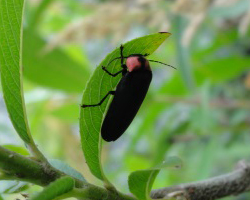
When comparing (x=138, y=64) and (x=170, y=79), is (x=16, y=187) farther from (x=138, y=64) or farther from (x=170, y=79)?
(x=170, y=79)

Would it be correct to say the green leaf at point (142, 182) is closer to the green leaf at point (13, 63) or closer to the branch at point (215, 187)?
the branch at point (215, 187)

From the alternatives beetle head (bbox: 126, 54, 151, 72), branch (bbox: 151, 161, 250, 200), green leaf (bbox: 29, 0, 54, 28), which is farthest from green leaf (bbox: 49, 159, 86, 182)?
green leaf (bbox: 29, 0, 54, 28)

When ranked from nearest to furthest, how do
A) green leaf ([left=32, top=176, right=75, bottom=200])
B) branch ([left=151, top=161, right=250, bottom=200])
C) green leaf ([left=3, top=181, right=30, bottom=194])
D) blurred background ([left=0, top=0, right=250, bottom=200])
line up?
green leaf ([left=32, top=176, right=75, bottom=200])
green leaf ([left=3, top=181, right=30, bottom=194])
branch ([left=151, top=161, right=250, bottom=200])
blurred background ([left=0, top=0, right=250, bottom=200])

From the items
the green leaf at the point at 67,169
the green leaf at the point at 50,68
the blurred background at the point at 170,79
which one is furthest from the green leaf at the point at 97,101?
the green leaf at the point at 50,68

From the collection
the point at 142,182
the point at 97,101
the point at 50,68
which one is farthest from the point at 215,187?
the point at 50,68

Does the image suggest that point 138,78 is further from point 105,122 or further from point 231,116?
point 231,116

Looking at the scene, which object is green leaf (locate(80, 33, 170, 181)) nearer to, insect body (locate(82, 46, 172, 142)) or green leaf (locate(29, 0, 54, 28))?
insect body (locate(82, 46, 172, 142))
